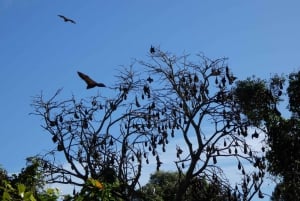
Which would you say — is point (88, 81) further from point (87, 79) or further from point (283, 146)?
point (283, 146)

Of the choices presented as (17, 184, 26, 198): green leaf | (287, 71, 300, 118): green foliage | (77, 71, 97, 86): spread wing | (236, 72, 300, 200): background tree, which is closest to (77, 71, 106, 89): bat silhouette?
(77, 71, 97, 86): spread wing

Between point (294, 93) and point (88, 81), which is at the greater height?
point (294, 93)

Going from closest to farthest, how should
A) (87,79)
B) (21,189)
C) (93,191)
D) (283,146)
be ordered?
(21,189), (93,191), (87,79), (283,146)

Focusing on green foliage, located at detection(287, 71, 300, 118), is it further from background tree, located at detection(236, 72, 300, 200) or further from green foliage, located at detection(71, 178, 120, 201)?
green foliage, located at detection(71, 178, 120, 201)

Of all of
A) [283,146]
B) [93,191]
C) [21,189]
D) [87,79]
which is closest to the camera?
[21,189]

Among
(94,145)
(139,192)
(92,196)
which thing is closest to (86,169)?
(94,145)

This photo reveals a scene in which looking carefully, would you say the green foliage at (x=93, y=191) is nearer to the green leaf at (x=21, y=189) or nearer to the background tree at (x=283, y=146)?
the green leaf at (x=21, y=189)

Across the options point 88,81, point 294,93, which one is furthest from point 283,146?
point 88,81

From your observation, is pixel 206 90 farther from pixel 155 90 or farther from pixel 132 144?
A: pixel 132 144

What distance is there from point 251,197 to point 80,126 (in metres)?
6.57

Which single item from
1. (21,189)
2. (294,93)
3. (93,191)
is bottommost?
(21,189)

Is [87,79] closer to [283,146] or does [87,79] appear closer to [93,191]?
[93,191]

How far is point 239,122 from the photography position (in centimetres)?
1584

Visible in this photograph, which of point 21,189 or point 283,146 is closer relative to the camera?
point 21,189
